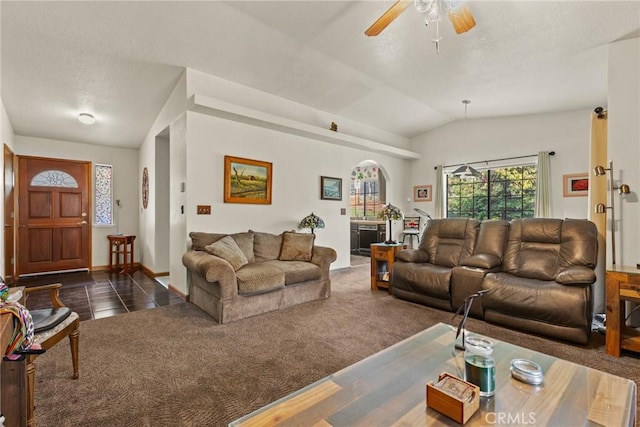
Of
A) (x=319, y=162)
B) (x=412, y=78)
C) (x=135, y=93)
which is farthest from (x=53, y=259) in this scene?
(x=412, y=78)

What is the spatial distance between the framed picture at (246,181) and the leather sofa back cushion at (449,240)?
8.24ft

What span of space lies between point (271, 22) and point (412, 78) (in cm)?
221

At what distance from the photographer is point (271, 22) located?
124 inches

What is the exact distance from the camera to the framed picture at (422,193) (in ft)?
23.7

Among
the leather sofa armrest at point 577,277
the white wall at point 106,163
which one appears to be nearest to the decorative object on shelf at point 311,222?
the leather sofa armrest at point 577,277

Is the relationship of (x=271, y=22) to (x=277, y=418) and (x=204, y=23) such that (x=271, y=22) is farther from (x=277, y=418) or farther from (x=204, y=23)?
Result: (x=277, y=418)

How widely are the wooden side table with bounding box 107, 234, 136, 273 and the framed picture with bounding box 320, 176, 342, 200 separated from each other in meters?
3.79

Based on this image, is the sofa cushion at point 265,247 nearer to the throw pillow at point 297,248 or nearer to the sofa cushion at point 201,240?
the throw pillow at point 297,248

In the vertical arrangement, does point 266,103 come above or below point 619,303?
above

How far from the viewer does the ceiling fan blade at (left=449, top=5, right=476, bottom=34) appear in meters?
2.18

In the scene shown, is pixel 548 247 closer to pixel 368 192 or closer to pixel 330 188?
pixel 330 188

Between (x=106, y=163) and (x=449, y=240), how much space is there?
6.54 m

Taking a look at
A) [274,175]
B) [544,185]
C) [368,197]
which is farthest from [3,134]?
[544,185]

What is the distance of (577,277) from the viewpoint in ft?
8.62
